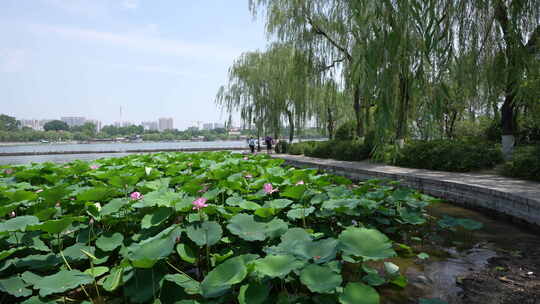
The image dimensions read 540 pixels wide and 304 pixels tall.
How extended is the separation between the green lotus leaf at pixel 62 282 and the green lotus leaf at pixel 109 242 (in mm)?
261

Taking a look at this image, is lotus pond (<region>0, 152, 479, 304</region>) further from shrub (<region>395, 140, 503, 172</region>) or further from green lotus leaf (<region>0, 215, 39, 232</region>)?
shrub (<region>395, 140, 503, 172</region>)

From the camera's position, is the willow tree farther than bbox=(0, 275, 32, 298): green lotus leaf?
Yes

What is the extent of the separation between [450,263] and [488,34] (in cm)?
463

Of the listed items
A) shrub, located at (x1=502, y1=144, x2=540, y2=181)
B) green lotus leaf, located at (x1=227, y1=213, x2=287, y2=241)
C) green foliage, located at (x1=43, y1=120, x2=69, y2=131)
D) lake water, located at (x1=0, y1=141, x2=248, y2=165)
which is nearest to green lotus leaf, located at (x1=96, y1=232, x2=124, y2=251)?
green lotus leaf, located at (x1=227, y1=213, x2=287, y2=241)

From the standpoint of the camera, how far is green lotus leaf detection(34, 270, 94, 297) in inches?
41.4

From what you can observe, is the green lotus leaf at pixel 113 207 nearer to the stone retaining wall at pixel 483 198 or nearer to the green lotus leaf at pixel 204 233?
the green lotus leaf at pixel 204 233

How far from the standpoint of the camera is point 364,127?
11414 mm

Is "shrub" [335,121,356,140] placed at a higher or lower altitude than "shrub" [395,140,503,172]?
higher

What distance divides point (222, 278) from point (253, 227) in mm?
478

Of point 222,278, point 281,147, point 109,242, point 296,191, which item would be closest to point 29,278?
point 109,242

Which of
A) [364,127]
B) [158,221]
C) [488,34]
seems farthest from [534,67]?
[364,127]

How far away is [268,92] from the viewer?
1545 cm

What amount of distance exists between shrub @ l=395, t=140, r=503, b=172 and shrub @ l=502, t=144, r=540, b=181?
68cm

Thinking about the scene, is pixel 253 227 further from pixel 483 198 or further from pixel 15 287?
pixel 483 198
